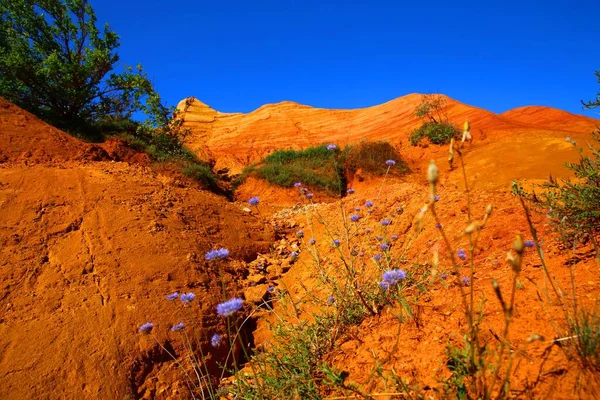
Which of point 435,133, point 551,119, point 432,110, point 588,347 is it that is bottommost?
point 588,347

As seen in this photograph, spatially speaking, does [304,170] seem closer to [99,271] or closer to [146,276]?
[146,276]

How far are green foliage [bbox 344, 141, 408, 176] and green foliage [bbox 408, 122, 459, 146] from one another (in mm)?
2637

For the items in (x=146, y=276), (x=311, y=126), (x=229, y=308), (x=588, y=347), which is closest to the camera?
(x=588, y=347)

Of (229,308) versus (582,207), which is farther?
(582,207)

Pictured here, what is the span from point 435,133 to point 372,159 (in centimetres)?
423

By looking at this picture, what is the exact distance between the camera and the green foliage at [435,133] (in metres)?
14.9

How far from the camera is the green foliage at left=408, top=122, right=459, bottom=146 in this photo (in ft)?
49.0

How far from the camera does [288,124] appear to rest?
27516mm

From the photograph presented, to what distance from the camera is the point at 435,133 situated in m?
15.5

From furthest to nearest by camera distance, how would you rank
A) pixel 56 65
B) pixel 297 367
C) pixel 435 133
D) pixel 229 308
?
pixel 435 133 < pixel 56 65 < pixel 297 367 < pixel 229 308

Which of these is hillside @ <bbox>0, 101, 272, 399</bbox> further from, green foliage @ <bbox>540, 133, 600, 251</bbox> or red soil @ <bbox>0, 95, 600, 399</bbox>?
green foliage @ <bbox>540, 133, 600, 251</bbox>

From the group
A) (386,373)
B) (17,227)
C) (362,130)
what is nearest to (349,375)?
(386,373)

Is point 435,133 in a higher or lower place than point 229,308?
higher

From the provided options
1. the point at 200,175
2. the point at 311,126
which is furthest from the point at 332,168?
the point at 311,126
